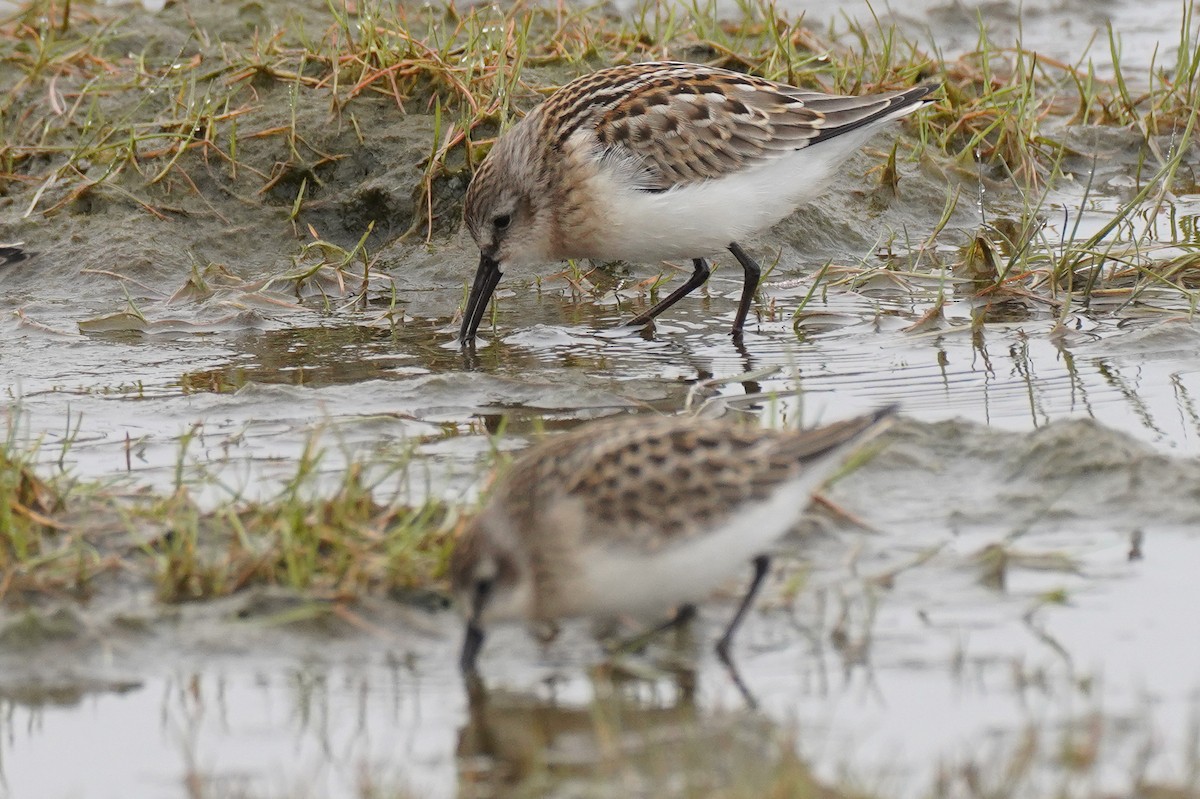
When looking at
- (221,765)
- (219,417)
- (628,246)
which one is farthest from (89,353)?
(221,765)

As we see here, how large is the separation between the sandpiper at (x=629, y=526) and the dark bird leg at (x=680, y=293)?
3636 millimetres

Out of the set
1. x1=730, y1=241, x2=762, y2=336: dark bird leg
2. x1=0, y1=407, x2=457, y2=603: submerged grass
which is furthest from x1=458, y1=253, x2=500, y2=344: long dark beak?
x1=0, y1=407, x2=457, y2=603: submerged grass

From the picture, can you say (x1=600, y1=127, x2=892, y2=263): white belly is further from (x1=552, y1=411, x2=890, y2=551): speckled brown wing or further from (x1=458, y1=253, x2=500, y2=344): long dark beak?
(x1=552, y1=411, x2=890, y2=551): speckled brown wing

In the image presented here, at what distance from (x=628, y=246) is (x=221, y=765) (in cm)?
449

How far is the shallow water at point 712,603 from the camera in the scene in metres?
4.20

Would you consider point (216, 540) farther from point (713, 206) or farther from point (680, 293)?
point (680, 293)

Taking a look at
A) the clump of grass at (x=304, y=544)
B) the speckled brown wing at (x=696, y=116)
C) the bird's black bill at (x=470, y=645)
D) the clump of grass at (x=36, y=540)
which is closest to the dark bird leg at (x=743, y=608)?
the bird's black bill at (x=470, y=645)

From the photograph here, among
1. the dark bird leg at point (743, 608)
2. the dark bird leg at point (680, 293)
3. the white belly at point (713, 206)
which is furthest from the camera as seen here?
the dark bird leg at point (680, 293)

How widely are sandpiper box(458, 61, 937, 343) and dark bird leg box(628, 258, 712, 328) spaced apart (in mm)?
13

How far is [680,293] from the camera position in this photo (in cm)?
867

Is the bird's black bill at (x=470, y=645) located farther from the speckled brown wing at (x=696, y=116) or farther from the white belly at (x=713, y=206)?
→ the speckled brown wing at (x=696, y=116)

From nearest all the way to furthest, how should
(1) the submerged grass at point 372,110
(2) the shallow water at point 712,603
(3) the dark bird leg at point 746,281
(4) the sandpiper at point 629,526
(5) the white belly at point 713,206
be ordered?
(2) the shallow water at point 712,603 < (4) the sandpiper at point 629,526 < (5) the white belly at point 713,206 < (3) the dark bird leg at point 746,281 < (1) the submerged grass at point 372,110

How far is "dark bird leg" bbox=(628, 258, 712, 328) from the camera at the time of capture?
27.9 feet

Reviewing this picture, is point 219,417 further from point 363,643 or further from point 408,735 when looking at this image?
point 408,735
